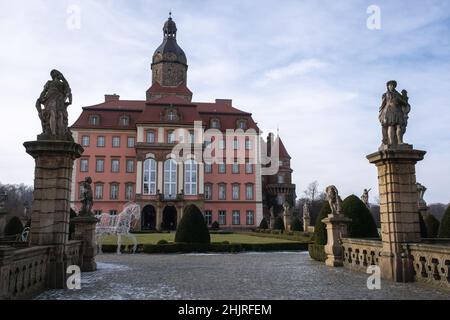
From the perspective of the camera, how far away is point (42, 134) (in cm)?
939

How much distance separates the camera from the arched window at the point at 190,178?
47906 mm

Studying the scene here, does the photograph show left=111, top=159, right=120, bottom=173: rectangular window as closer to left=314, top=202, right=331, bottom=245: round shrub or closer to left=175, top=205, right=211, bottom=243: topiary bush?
left=175, top=205, right=211, bottom=243: topiary bush

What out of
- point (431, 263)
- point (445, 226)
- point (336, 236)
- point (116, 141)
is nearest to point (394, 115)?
point (431, 263)

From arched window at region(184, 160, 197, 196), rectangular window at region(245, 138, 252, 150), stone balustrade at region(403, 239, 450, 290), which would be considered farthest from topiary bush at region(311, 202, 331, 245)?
rectangular window at region(245, 138, 252, 150)

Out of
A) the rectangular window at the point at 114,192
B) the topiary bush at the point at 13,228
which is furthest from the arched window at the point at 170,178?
the topiary bush at the point at 13,228

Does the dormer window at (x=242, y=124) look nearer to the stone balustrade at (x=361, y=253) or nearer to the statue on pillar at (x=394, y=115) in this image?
the stone balustrade at (x=361, y=253)

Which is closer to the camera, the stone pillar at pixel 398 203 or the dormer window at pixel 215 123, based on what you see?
the stone pillar at pixel 398 203

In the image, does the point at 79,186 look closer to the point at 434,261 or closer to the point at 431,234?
the point at 431,234

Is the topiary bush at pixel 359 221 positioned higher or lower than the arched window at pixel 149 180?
lower

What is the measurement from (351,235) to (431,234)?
563 centimetres

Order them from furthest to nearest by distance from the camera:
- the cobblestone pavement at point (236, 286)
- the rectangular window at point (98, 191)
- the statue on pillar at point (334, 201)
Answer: the rectangular window at point (98, 191) < the statue on pillar at point (334, 201) < the cobblestone pavement at point (236, 286)

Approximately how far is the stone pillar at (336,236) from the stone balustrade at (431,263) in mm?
4038

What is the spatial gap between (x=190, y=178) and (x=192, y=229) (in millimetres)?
25784
